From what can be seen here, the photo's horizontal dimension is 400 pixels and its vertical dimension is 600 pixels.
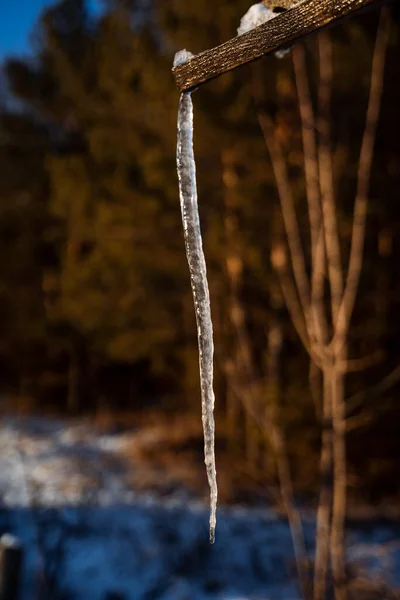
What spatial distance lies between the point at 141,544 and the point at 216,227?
393cm

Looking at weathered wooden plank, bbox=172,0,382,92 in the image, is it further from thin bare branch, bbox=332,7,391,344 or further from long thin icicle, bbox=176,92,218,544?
thin bare branch, bbox=332,7,391,344

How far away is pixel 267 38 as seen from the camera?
1.12 metres

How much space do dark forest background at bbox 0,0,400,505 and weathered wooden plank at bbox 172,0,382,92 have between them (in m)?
2.39

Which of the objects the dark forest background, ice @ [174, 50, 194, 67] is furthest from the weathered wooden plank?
the dark forest background

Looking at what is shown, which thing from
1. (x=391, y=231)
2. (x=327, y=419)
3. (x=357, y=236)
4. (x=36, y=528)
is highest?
(x=391, y=231)

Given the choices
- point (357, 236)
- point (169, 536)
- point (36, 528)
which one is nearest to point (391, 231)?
point (357, 236)

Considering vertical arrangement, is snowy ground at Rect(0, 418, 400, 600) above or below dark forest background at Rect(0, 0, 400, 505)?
below

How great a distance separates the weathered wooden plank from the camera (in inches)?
40.9

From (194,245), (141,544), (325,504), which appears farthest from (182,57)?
(141,544)

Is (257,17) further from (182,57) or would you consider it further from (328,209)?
(328,209)

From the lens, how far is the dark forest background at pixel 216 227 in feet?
20.0

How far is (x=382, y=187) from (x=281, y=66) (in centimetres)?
178

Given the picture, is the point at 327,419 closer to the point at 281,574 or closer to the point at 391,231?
the point at 281,574

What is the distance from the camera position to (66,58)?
1258 centimetres
